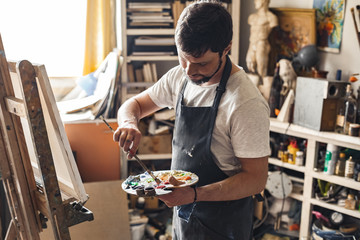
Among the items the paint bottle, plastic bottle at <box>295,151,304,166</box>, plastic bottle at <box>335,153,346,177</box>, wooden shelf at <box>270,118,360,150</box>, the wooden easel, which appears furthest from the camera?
the paint bottle

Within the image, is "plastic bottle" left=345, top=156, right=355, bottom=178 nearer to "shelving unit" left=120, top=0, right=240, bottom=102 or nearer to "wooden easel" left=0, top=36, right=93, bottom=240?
"shelving unit" left=120, top=0, right=240, bottom=102

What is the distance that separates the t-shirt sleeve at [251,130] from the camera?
4.51 feet

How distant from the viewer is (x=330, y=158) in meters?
2.48

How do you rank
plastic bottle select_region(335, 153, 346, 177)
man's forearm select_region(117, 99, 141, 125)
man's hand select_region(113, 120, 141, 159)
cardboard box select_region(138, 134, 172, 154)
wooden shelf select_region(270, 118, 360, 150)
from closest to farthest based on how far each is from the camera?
man's hand select_region(113, 120, 141, 159), man's forearm select_region(117, 99, 141, 125), wooden shelf select_region(270, 118, 360, 150), plastic bottle select_region(335, 153, 346, 177), cardboard box select_region(138, 134, 172, 154)

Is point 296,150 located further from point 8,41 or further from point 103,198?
point 8,41

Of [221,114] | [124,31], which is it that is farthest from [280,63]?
[221,114]

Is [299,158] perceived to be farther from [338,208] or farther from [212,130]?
[212,130]

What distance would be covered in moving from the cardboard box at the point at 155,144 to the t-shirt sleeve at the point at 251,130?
166 cm

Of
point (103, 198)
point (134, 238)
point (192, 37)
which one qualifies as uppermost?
point (192, 37)

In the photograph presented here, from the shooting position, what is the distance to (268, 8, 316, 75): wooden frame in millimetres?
2771

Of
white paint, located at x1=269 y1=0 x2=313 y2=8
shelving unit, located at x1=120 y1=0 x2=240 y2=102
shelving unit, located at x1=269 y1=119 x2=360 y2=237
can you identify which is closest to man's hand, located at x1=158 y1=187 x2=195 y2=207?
shelving unit, located at x1=269 y1=119 x2=360 y2=237

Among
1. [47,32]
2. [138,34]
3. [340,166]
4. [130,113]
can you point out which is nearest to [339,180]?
[340,166]

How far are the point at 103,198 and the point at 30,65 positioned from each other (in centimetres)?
180

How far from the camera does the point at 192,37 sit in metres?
1.33
